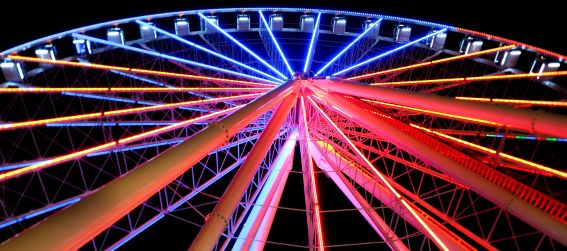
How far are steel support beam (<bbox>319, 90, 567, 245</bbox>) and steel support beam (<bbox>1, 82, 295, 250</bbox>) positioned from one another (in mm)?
4286

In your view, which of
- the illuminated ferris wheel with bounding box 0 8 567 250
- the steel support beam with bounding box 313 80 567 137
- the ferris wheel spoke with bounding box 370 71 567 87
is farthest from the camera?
the ferris wheel spoke with bounding box 370 71 567 87

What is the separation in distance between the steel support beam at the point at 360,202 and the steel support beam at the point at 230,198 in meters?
1.93

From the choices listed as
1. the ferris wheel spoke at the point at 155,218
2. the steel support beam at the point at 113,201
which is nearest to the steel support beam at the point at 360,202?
the ferris wheel spoke at the point at 155,218

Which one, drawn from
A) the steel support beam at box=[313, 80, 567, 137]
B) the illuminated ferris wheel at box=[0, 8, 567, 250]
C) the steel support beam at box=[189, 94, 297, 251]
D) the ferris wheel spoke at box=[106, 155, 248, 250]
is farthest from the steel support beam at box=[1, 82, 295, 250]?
the ferris wheel spoke at box=[106, 155, 248, 250]

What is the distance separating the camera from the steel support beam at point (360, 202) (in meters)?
11.8

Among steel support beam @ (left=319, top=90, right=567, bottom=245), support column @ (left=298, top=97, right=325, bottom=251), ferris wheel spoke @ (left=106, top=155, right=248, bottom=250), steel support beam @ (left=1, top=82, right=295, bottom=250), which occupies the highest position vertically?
steel support beam @ (left=1, top=82, right=295, bottom=250)

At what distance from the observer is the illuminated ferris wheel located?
843 centimetres

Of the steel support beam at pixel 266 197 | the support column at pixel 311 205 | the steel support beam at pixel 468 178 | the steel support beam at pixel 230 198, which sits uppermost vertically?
the steel support beam at pixel 468 178

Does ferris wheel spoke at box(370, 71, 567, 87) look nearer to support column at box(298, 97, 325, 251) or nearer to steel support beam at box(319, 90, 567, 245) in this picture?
steel support beam at box(319, 90, 567, 245)

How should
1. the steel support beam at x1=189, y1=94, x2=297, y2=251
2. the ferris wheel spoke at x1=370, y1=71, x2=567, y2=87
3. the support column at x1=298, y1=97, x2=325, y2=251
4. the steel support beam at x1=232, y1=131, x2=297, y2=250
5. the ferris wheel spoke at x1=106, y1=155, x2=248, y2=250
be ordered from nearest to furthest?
the steel support beam at x1=189, y1=94, x2=297, y2=251 < the support column at x1=298, y1=97, x2=325, y2=251 < the steel support beam at x1=232, y1=131, x2=297, y2=250 < the ferris wheel spoke at x1=106, y1=155, x2=248, y2=250 < the ferris wheel spoke at x1=370, y1=71, x2=567, y2=87

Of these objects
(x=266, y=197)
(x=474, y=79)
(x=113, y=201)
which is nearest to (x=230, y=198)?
(x=113, y=201)

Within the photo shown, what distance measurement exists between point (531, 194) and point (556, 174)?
12.2 feet

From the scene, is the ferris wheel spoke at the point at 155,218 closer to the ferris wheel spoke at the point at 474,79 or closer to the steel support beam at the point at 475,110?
the steel support beam at the point at 475,110

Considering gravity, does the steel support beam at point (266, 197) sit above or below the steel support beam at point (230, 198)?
below
